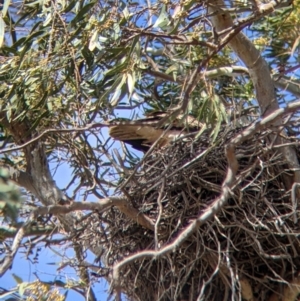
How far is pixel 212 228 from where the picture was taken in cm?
284

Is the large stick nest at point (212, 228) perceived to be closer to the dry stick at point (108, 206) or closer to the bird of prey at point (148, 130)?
the dry stick at point (108, 206)

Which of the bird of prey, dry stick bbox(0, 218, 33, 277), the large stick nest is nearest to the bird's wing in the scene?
the bird of prey

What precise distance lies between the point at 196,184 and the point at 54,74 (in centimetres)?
76

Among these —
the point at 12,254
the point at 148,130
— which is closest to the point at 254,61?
the point at 148,130

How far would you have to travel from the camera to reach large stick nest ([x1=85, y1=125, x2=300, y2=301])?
2861mm

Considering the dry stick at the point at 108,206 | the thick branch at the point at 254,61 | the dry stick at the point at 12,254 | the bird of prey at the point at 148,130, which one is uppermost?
the bird of prey at the point at 148,130

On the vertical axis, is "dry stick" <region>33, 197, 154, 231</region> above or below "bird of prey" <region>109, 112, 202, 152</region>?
below

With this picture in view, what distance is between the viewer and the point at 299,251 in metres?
2.96

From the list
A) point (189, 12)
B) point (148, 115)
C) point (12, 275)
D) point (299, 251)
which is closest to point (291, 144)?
point (299, 251)

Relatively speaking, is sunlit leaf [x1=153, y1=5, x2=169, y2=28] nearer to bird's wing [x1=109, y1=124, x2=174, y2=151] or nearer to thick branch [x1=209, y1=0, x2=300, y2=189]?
thick branch [x1=209, y1=0, x2=300, y2=189]

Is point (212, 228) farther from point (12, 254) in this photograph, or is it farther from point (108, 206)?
point (12, 254)

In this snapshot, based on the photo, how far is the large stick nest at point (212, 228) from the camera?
2.86m

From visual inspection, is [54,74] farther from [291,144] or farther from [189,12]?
[291,144]

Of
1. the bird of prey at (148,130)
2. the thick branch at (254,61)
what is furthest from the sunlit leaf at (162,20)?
the bird of prey at (148,130)
